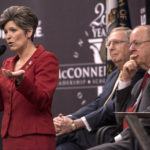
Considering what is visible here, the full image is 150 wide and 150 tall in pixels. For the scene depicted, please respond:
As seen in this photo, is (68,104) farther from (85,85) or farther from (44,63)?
(44,63)

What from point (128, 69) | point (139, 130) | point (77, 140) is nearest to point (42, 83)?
point (128, 69)

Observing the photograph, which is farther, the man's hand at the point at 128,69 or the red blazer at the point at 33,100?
the man's hand at the point at 128,69

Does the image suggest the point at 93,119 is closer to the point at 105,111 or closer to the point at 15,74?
the point at 105,111

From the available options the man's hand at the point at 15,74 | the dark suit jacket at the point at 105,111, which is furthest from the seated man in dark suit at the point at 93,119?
the man's hand at the point at 15,74

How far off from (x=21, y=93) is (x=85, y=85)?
314 centimetres

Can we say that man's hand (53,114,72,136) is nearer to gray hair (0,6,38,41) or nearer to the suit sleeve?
the suit sleeve

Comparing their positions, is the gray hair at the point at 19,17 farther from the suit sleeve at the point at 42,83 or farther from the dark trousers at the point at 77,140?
the dark trousers at the point at 77,140

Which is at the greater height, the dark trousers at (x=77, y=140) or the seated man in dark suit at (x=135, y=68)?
the seated man in dark suit at (x=135, y=68)

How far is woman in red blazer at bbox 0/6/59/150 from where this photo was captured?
2410 millimetres

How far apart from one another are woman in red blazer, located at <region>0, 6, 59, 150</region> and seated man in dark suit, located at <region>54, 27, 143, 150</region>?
36.9 inches

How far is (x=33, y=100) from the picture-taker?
2.35 metres

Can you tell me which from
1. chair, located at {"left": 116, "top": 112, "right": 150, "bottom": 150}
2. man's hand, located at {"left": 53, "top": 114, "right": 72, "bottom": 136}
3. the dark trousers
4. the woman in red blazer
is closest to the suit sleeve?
the woman in red blazer

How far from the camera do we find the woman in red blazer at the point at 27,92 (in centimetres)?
241

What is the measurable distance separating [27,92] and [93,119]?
128 cm
